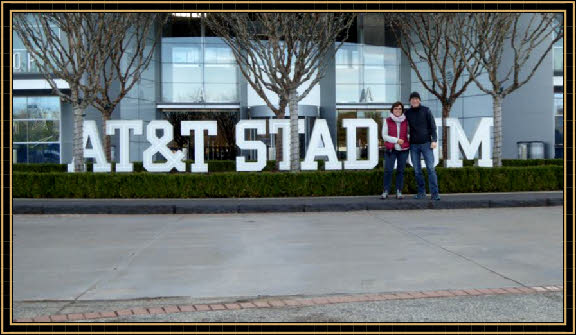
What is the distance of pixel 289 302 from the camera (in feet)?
17.1

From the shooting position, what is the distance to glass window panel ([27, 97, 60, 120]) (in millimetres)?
28922

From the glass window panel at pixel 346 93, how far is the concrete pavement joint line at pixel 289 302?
2919cm

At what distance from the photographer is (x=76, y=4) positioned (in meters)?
5.93

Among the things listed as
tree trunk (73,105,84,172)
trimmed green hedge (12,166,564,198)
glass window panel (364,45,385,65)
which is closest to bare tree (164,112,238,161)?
glass window panel (364,45,385,65)

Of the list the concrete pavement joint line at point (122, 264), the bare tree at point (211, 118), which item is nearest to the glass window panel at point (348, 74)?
the bare tree at point (211, 118)

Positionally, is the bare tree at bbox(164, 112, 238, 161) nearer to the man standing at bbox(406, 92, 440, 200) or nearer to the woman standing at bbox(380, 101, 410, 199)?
the woman standing at bbox(380, 101, 410, 199)

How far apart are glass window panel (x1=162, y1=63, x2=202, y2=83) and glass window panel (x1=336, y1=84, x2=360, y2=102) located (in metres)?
7.33

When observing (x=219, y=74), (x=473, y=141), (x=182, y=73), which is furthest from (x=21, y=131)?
(x=473, y=141)

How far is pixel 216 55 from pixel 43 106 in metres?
9.28

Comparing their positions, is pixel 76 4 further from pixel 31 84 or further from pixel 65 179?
pixel 31 84

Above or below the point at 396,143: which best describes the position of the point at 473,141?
above

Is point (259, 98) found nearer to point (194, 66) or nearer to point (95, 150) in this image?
point (194, 66)

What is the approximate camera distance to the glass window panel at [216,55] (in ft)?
111

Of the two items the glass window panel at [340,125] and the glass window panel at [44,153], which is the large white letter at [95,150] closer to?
the glass window panel at [44,153]
